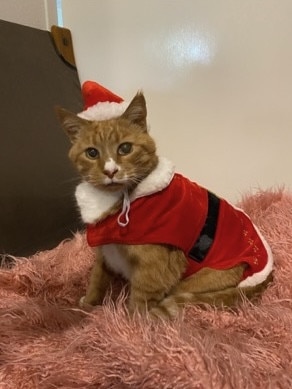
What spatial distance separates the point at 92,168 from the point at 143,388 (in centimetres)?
41

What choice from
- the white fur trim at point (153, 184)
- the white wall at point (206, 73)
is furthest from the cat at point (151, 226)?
the white wall at point (206, 73)

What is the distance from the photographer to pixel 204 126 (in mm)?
1648

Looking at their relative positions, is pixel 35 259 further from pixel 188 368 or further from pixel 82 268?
pixel 188 368

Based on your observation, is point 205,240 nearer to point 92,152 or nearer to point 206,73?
point 92,152

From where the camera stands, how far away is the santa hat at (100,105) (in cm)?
97

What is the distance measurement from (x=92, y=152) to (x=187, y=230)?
0.77 ft

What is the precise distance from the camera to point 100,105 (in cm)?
98

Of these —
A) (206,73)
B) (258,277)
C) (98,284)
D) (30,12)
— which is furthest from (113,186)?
(30,12)

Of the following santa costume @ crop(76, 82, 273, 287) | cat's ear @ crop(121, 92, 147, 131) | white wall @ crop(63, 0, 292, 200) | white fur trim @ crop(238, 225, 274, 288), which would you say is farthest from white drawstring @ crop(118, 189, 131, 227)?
white wall @ crop(63, 0, 292, 200)

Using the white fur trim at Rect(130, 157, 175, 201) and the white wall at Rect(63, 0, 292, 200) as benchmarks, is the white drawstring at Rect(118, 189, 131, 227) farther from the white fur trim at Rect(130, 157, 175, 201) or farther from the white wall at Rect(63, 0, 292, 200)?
the white wall at Rect(63, 0, 292, 200)

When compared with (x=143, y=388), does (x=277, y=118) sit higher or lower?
higher

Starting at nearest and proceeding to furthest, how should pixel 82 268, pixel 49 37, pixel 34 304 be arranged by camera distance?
pixel 34 304 < pixel 82 268 < pixel 49 37

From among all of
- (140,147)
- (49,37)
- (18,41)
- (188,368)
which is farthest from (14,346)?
(49,37)

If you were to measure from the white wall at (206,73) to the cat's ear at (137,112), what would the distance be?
27.7 inches
